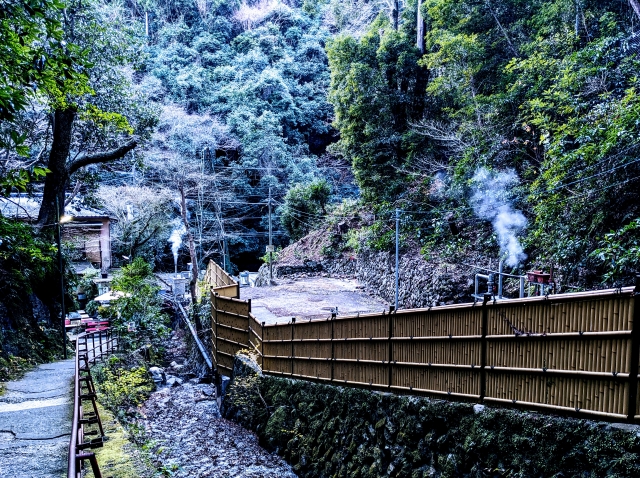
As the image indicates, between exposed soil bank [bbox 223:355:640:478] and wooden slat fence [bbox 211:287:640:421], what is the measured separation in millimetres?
227

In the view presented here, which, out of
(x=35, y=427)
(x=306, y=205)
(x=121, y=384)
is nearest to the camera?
(x=35, y=427)

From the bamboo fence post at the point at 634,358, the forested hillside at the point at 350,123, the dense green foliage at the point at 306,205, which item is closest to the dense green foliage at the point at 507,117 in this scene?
the forested hillside at the point at 350,123

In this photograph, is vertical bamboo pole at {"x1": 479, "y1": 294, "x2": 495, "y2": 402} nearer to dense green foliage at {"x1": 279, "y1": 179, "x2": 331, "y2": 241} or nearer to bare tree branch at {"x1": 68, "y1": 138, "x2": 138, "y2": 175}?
bare tree branch at {"x1": 68, "y1": 138, "x2": 138, "y2": 175}

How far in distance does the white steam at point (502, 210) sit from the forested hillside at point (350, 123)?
2.1 inches

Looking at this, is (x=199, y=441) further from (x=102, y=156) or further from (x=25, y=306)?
(x=102, y=156)

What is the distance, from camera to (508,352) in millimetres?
4918

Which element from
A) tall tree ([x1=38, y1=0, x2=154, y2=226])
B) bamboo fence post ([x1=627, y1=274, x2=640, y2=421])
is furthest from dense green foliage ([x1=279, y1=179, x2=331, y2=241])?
bamboo fence post ([x1=627, y1=274, x2=640, y2=421])

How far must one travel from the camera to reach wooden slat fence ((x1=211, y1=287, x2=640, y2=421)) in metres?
3.92

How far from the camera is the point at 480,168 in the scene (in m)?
13.3

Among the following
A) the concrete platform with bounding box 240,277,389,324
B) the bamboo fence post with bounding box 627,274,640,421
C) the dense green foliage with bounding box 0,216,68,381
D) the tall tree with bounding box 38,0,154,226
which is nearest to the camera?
the bamboo fence post with bounding box 627,274,640,421

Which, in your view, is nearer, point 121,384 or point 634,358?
point 634,358

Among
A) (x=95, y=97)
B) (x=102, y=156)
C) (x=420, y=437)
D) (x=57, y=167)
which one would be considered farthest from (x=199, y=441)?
(x=95, y=97)

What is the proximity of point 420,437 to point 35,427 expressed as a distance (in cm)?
539

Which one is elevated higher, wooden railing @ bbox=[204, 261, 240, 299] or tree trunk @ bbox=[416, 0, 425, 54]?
tree trunk @ bbox=[416, 0, 425, 54]
